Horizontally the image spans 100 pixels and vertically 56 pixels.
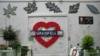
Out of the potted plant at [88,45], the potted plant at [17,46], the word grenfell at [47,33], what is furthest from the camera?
the word grenfell at [47,33]

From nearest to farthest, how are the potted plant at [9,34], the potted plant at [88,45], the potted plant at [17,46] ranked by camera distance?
the potted plant at [88,45]
the potted plant at [17,46]
the potted plant at [9,34]

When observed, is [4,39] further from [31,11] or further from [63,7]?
[63,7]

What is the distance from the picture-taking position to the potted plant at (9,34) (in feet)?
50.3

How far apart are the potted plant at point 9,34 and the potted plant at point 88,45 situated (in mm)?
3145

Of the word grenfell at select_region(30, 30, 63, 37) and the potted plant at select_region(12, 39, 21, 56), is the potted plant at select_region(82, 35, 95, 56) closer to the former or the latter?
the word grenfell at select_region(30, 30, 63, 37)

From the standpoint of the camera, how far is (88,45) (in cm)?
1414

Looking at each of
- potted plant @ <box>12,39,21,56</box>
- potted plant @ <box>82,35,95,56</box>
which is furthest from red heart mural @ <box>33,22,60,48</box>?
potted plant @ <box>82,35,95,56</box>

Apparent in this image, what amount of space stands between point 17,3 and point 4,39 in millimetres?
1704

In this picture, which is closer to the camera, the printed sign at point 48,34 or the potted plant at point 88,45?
the potted plant at point 88,45

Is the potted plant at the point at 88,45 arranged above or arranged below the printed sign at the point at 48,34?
below

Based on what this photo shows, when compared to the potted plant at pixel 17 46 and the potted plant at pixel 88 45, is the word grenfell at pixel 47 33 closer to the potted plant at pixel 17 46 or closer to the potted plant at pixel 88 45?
the potted plant at pixel 17 46

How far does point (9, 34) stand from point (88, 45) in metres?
3.54

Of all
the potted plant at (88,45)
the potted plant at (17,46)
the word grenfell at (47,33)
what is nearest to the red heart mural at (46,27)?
the word grenfell at (47,33)

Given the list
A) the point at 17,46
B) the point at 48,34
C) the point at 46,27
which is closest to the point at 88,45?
the point at 48,34
